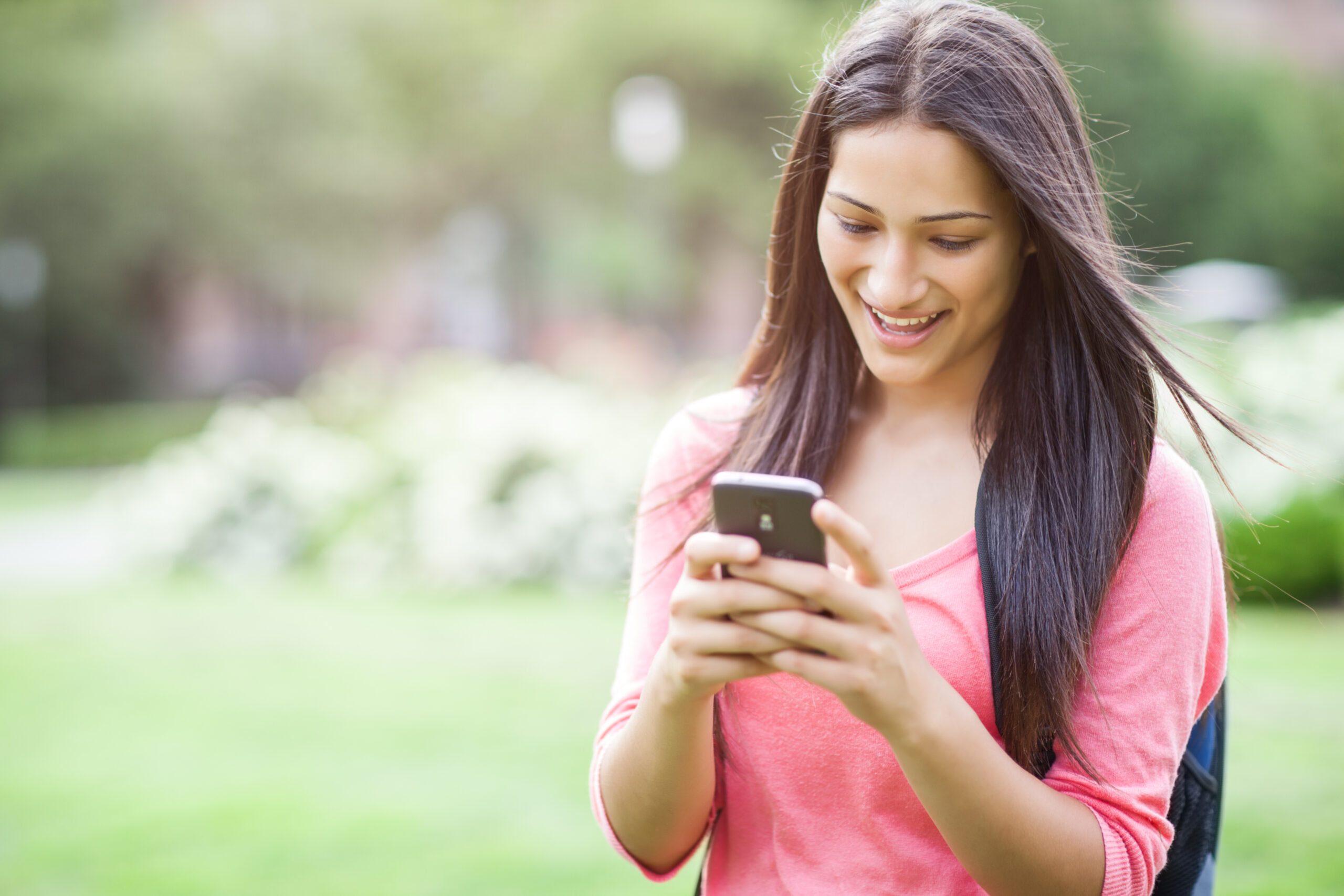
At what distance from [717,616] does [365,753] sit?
14.2 feet

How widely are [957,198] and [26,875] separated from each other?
4136 millimetres

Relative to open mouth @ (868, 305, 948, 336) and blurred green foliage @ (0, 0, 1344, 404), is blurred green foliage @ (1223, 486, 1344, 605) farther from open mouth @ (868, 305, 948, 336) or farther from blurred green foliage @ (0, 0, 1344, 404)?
blurred green foliage @ (0, 0, 1344, 404)

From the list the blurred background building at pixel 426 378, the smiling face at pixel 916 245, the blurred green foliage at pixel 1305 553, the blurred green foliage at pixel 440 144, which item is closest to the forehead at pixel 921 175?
the smiling face at pixel 916 245

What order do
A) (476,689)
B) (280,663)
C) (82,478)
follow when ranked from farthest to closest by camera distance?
(82,478) < (280,663) < (476,689)

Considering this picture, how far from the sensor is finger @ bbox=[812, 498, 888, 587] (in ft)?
4.10

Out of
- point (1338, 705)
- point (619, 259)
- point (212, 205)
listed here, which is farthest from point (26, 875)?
point (619, 259)

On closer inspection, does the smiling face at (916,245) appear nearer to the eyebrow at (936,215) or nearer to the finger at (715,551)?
the eyebrow at (936,215)

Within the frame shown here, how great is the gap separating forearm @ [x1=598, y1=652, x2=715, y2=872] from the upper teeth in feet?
2.02

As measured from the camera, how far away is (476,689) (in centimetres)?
602

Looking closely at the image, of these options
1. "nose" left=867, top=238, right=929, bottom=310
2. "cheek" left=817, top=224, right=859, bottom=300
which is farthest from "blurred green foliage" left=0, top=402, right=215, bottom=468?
"nose" left=867, top=238, right=929, bottom=310

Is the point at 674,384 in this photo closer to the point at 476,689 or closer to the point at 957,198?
the point at 476,689

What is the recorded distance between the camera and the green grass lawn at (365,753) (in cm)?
404

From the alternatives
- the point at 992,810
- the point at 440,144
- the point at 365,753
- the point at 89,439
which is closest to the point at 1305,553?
the point at 365,753

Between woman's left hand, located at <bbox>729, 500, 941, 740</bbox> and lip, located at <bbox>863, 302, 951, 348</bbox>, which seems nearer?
woman's left hand, located at <bbox>729, 500, 941, 740</bbox>
